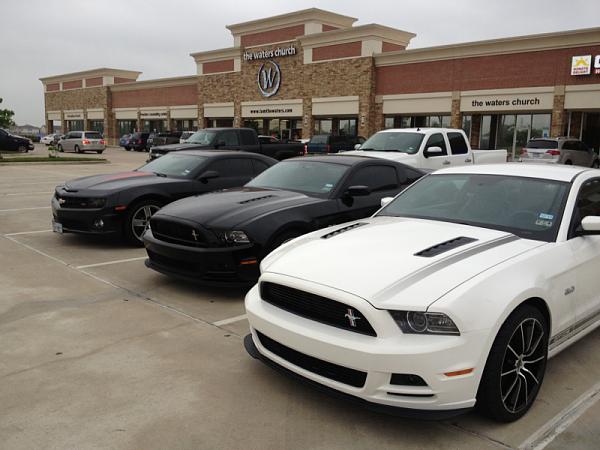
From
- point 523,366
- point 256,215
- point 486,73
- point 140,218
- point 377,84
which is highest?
point 486,73

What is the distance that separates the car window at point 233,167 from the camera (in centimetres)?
913

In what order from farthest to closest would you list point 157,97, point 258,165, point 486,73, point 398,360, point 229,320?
point 157,97, point 486,73, point 258,165, point 229,320, point 398,360

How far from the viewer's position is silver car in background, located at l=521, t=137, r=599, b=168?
22781 millimetres

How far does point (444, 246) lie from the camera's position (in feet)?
12.5

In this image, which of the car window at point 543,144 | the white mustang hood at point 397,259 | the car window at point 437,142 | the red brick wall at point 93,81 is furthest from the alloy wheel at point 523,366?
the red brick wall at point 93,81

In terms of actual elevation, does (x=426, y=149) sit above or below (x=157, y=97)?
below

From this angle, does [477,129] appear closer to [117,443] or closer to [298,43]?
[298,43]

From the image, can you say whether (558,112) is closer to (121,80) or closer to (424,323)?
(424,323)

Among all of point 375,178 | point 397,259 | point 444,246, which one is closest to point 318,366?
point 397,259

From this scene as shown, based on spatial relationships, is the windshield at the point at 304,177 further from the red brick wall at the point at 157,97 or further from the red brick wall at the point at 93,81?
the red brick wall at the point at 93,81

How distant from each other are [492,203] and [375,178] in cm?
297

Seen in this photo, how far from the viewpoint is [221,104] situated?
47.3m

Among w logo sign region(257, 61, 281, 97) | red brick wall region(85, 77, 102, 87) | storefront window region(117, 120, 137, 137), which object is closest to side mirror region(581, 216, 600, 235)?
w logo sign region(257, 61, 281, 97)

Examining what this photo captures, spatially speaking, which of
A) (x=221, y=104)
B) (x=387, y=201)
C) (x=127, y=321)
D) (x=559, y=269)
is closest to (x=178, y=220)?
(x=127, y=321)
